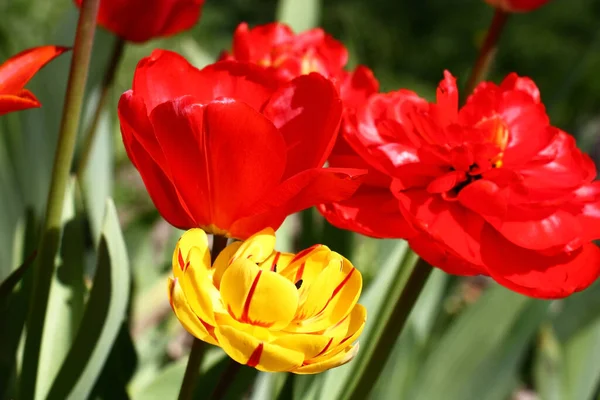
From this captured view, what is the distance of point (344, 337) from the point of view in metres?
0.31

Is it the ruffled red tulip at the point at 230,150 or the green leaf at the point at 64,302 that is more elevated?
the ruffled red tulip at the point at 230,150

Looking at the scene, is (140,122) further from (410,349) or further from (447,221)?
(410,349)

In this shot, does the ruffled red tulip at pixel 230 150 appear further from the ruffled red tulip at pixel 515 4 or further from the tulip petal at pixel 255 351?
the ruffled red tulip at pixel 515 4

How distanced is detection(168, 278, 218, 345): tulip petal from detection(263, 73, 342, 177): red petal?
91 millimetres

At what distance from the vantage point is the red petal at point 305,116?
351mm

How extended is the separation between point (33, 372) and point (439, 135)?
0.29 meters

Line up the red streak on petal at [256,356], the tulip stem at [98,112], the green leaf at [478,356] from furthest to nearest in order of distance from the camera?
the green leaf at [478,356], the tulip stem at [98,112], the red streak on petal at [256,356]

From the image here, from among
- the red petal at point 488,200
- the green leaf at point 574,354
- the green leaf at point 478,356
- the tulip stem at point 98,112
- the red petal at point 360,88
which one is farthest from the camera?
the green leaf at point 574,354

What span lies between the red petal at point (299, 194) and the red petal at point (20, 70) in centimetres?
13

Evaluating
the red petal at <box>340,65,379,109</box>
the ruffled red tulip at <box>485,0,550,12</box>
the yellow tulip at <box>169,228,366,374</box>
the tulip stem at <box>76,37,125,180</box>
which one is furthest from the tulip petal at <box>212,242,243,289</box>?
the ruffled red tulip at <box>485,0,550,12</box>

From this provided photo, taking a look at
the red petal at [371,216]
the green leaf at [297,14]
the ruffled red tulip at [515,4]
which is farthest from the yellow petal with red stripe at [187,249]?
the green leaf at [297,14]

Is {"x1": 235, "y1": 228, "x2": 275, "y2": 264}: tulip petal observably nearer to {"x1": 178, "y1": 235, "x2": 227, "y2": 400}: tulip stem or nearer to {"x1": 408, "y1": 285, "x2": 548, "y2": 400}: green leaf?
{"x1": 178, "y1": 235, "x2": 227, "y2": 400}: tulip stem

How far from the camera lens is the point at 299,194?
0.33 meters

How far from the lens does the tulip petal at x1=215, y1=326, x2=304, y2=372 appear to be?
11.3 inches
